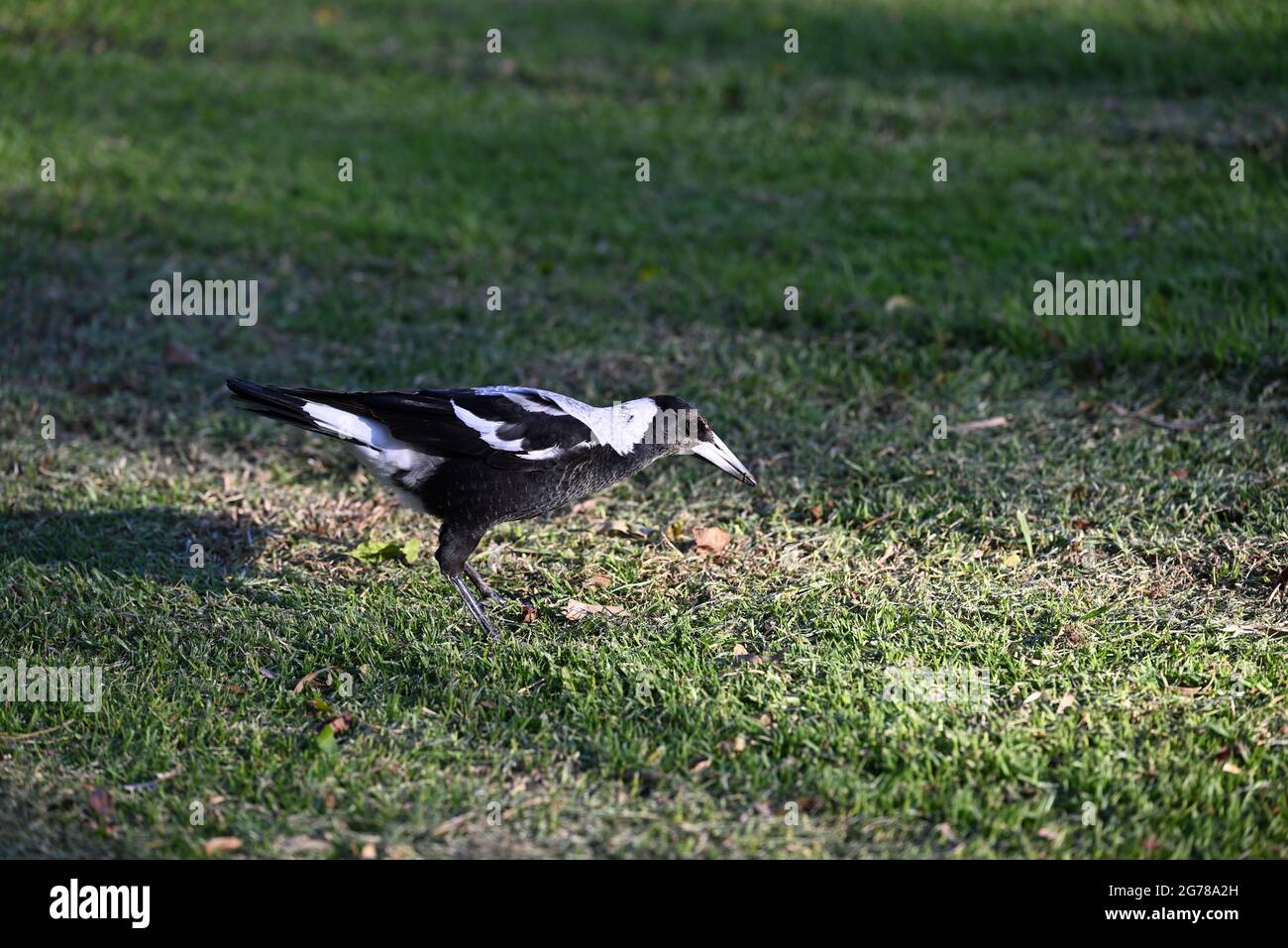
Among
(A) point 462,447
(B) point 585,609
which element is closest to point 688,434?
(B) point 585,609

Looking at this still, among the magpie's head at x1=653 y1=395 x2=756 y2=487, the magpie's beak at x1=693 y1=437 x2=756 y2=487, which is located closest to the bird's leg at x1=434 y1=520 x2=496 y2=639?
the magpie's head at x1=653 y1=395 x2=756 y2=487

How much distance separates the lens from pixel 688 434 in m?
4.59

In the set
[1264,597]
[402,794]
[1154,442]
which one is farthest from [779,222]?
[402,794]

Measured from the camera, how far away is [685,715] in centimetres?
369

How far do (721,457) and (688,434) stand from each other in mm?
168

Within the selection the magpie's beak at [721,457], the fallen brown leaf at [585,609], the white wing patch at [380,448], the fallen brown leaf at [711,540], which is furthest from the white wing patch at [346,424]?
the fallen brown leaf at [711,540]

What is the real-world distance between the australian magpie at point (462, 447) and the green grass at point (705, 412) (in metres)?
0.37

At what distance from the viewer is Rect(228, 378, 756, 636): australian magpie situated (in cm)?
416

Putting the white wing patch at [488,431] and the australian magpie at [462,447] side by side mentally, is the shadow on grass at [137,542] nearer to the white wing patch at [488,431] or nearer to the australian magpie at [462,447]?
the australian magpie at [462,447]

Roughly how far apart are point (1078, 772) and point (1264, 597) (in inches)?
51.2

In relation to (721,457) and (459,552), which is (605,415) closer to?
(721,457)

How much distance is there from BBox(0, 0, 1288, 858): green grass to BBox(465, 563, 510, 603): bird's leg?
0.37 ft

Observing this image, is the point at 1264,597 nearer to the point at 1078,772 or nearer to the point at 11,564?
the point at 1078,772

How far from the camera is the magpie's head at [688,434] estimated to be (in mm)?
4539
